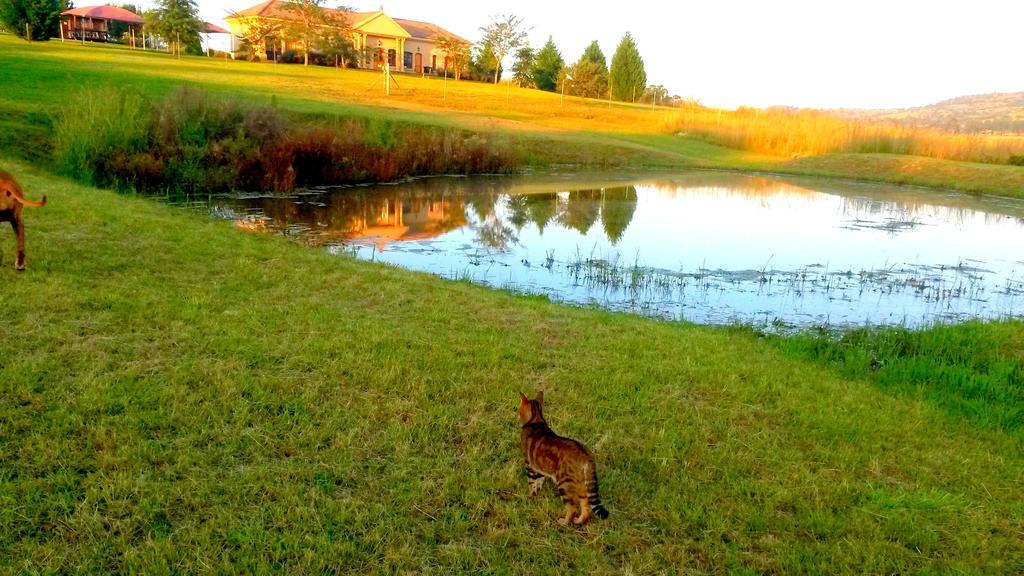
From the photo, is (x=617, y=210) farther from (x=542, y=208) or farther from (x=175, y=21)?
(x=175, y=21)

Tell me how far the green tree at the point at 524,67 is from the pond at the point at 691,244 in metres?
38.5

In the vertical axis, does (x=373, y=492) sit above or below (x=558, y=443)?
below

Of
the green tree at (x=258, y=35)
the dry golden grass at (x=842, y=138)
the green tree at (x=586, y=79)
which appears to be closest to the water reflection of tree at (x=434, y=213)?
the dry golden grass at (x=842, y=138)

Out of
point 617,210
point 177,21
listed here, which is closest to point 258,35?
point 177,21

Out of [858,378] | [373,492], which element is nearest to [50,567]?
[373,492]

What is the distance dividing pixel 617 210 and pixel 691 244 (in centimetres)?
438

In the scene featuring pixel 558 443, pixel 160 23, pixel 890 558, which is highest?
pixel 160 23

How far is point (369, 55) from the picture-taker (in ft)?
179

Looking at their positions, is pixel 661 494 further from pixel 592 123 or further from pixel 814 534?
pixel 592 123

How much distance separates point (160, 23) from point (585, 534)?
160 feet

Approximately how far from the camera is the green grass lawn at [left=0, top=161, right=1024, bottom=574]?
3197mm

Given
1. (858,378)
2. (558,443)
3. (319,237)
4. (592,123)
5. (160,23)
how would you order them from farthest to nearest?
(160,23)
(592,123)
(319,237)
(858,378)
(558,443)

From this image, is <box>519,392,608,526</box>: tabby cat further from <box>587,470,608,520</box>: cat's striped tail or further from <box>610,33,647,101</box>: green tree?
<box>610,33,647,101</box>: green tree

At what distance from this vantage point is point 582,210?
17.2m
